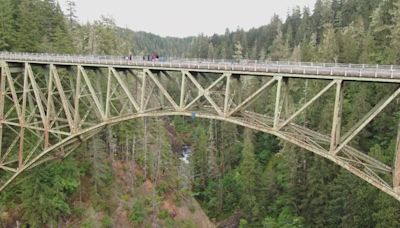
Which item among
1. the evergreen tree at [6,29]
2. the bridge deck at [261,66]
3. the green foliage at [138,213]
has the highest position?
the evergreen tree at [6,29]

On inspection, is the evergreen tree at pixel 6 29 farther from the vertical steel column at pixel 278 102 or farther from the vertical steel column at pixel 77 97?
the vertical steel column at pixel 278 102

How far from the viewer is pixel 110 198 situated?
4472 cm

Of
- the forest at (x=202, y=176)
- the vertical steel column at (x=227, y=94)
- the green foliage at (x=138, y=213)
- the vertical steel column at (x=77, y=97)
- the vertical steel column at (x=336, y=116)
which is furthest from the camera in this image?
the green foliage at (x=138, y=213)

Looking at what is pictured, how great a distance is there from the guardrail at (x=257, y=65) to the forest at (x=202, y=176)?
10.2 m

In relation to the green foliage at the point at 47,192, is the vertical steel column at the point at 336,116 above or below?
above

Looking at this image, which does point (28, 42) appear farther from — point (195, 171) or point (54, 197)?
point (195, 171)

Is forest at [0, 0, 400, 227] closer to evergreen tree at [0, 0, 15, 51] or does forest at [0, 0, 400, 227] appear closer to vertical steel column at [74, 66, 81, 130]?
evergreen tree at [0, 0, 15, 51]

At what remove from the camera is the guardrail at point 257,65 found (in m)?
22.3

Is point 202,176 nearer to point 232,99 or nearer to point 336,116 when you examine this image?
point 232,99

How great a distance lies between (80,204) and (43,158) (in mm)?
8245

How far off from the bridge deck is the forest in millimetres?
10198

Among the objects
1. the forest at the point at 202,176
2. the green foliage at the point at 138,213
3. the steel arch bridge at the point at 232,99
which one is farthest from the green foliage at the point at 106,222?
the steel arch bridge at the point at 232,99

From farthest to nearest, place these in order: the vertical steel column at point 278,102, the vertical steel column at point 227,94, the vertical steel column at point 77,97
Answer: the vertical steel column at point 77,97, the vertical steel column at point 227,94, the vertical steel column at point 278,102

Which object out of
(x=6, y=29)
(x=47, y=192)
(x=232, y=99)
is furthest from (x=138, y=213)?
(x=6, y=29)
